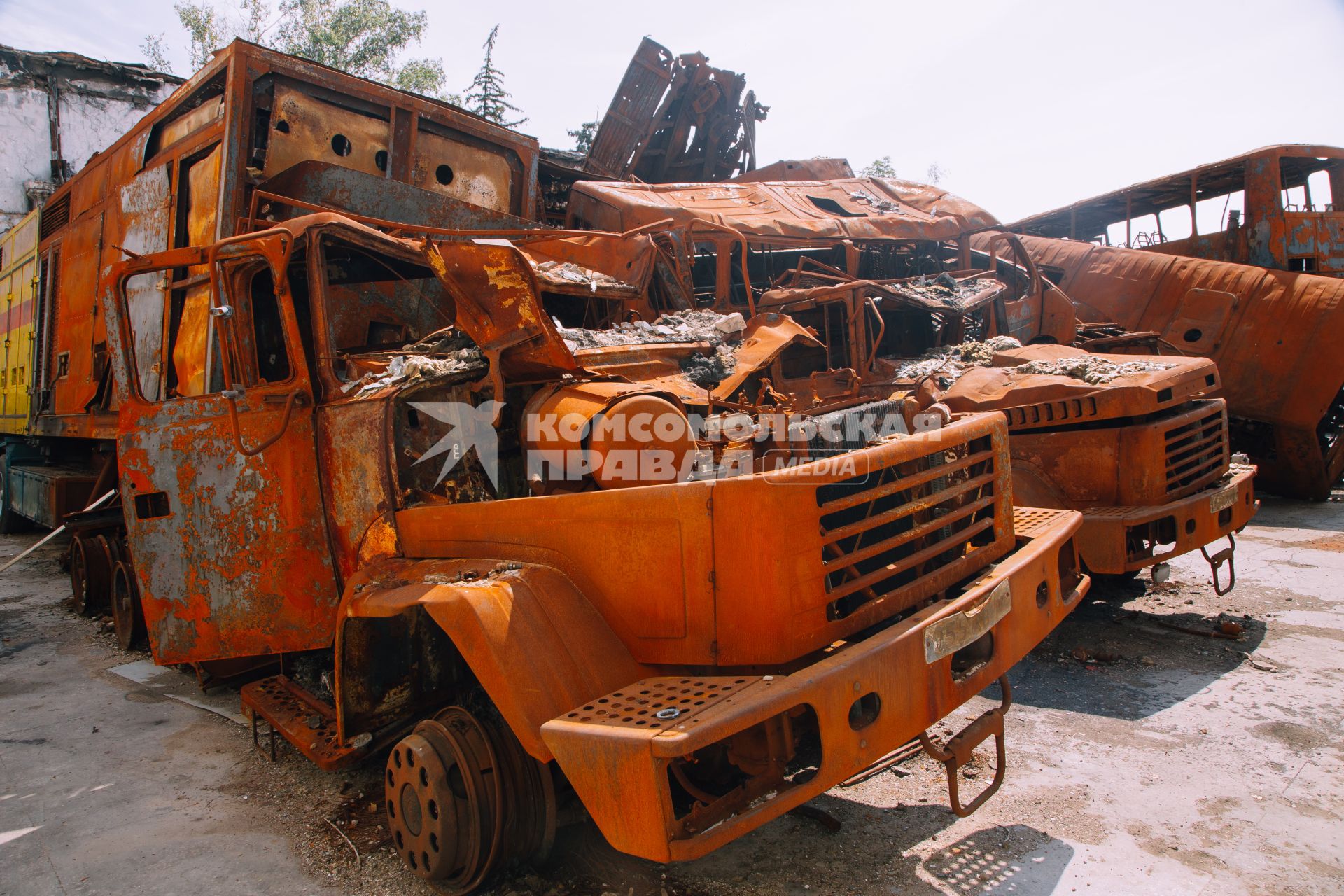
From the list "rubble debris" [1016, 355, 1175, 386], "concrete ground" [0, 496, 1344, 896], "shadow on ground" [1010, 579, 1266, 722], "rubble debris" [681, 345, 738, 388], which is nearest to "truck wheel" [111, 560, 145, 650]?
"concrete ground" [0, 496, 1344, 896]

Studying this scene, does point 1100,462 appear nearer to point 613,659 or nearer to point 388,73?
point 613,659

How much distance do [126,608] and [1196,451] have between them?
7.16 meters

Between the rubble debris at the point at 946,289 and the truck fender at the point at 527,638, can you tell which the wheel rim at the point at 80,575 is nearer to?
the truck fender at the point at 527,638

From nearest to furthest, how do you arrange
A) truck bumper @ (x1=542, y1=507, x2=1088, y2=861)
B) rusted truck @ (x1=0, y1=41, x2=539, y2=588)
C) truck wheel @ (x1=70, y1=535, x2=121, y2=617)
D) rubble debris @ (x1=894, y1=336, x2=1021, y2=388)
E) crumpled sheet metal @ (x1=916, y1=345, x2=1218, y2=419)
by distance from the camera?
1. truck bumper @ (x1=542, y1=507, x2=1088, y2=861)
2. crumpled sheet metal @ (x1=916, y1=345, x2=1218, y2=419)
3. rusted truck @ (x1=0, y1=41, x2=539, y2=588)
4. truck wheel @ (x1=70, y1=535, x2=121, y2=617)
5. rubble debris @ (x1=894, y1=336, x2=1021, y2=388)

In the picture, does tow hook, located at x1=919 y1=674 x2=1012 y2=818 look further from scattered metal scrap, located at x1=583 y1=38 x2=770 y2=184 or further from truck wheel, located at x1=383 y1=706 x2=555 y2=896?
scattered metal scrap, located at x1=583 y1=38 x2=770 y2=184

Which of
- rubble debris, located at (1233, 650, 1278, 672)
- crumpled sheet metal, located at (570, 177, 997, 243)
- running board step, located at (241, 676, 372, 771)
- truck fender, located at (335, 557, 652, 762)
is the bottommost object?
rubble debris, located at (1233, 650, 1278, 672)

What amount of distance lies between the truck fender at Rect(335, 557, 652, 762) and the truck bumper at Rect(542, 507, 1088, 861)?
12cm

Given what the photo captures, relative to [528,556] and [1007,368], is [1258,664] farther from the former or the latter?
[528,556]

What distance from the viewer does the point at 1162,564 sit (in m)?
4.84

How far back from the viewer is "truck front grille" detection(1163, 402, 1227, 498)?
4.90m

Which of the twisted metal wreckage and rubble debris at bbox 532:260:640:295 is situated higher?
rubble debris at bbox 532:260:640:295

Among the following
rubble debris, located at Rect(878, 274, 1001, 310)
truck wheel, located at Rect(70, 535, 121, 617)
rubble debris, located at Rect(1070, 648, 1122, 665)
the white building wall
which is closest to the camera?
rubble debris, located at Rect(1070, 648, 1122, 665)

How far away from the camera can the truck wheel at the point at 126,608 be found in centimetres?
531

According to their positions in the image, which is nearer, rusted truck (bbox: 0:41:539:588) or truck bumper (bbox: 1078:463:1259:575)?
truck bumper (bbox: 1078:463:1259:575)
